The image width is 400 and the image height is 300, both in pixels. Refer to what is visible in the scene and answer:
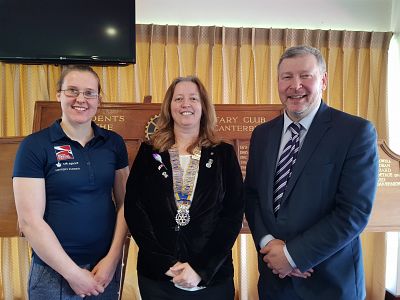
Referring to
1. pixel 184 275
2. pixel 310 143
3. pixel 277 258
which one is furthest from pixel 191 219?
pixel 310 143

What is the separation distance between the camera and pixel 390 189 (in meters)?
2.32

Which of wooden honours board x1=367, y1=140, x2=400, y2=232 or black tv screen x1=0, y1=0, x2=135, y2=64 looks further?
black tv screen x1=0, y1=0, x2=135, y2=64

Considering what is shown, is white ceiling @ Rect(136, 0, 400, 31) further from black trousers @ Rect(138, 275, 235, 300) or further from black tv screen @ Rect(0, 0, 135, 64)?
black trousers @ Rect(138, 275, 235, 300)

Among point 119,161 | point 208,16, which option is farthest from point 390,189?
point 208,16

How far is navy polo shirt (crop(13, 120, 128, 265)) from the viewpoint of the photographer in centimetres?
142

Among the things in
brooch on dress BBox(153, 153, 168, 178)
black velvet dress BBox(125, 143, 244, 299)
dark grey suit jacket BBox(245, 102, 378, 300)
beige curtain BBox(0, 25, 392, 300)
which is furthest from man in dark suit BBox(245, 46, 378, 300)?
beige curtain BBox(0, 25, 392, 300)

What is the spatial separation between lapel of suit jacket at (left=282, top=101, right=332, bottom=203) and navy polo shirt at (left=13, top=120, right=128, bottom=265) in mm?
815

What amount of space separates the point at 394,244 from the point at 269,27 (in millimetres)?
2420

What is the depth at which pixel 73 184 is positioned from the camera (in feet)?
4.72

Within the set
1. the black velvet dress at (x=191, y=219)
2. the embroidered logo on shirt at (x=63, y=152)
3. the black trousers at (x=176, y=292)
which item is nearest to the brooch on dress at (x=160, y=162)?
the black velvet dress at (x=191, y=219)

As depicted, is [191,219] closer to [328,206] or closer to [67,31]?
[328,206]

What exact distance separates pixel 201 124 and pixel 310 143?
1.86 feet

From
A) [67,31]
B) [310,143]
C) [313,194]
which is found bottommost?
[313,194]

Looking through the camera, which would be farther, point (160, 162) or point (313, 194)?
point (160, 162)
